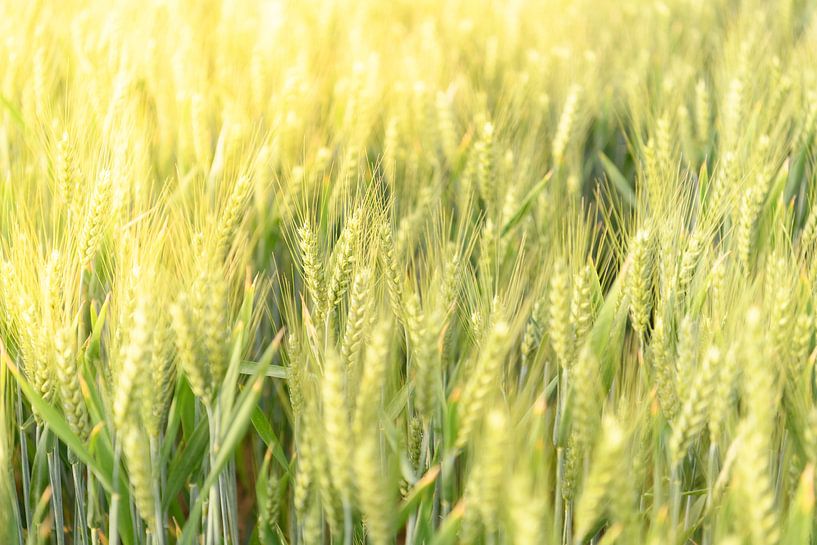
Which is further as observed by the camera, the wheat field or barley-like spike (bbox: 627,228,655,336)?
barley-like spike (bbox: 627,228,655,336)

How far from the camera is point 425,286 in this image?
105 cm

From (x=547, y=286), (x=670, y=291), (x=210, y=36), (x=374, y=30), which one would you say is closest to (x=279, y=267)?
(x=547, y=286)

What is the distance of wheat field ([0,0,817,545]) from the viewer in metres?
0.77

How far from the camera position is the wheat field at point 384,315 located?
771mm

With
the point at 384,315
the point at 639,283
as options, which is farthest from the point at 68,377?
the point at 639,283

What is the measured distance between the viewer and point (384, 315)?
96cm

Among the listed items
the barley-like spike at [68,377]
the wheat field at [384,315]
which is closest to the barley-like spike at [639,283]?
the wheat field at [384,315]

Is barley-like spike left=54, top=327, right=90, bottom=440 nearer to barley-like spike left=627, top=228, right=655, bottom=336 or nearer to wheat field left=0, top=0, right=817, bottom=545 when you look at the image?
wheat field left=0, top=0, right=817, bottom=545

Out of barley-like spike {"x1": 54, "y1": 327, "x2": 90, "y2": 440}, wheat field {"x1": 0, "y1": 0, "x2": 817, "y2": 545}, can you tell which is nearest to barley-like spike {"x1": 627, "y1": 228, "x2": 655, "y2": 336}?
wheat field {"x1": 0, "y1": 0, "x2": 817, "y2": 545}

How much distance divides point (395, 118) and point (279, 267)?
35 cm

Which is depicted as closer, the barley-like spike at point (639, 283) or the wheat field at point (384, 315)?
the wheat field at point (384, 315)

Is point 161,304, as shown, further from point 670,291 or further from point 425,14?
point 425,14

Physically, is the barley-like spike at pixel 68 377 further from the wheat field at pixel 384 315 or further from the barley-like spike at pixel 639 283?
the barley-like spike at pixel 639 283

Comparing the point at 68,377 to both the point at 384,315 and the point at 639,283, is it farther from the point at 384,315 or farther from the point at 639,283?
the point at 639,283
